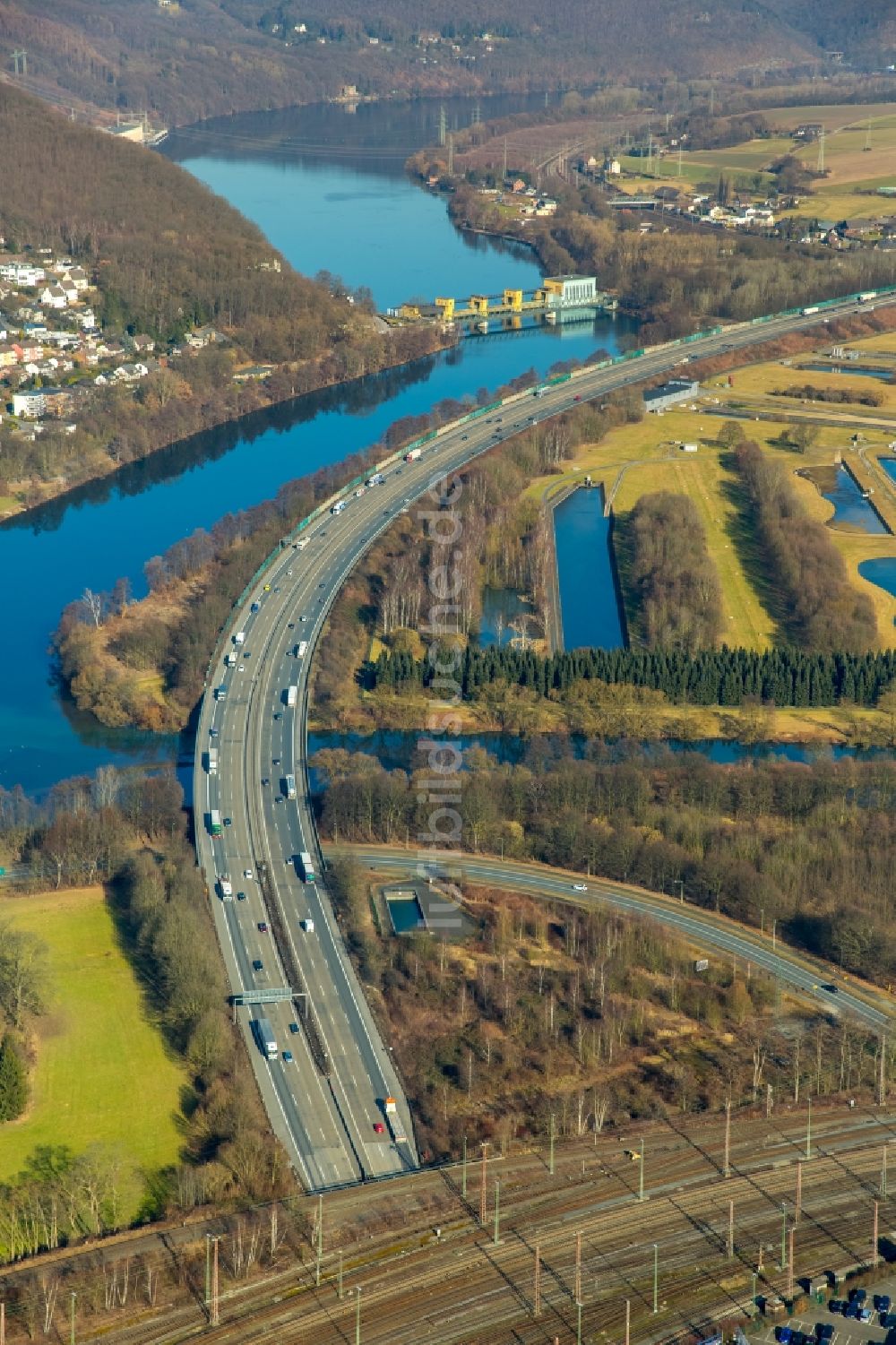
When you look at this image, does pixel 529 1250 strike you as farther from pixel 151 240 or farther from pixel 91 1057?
pixel 151 240

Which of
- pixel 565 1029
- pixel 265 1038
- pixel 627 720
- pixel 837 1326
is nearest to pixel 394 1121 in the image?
pixel 265 1038

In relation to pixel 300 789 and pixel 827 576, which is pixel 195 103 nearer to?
pixel 827 576

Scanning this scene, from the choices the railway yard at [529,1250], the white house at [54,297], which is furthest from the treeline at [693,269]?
the railway yard at [529,1250]

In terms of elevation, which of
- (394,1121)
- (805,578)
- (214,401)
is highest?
(214,401)

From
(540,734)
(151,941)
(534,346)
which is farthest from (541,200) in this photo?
(151,941)

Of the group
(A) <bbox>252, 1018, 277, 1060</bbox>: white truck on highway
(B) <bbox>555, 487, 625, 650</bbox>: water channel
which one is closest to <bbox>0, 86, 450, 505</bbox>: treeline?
(B) <bbox>555, 487, 625, 650</bbox>: water channel

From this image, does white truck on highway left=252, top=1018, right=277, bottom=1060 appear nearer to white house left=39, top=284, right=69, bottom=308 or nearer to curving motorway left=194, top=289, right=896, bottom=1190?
curving motorway left=194, top=289, right=896, bottom=1190

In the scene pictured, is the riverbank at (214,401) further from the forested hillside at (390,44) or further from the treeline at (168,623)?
the forested hillside at (390,44)
